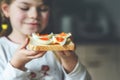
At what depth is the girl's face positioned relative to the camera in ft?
1.65

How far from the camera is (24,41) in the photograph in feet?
1.59

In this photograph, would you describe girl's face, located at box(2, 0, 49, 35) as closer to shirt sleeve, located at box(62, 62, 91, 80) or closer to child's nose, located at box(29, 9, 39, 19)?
child's nose, located at box(29, 9, 39, 19)

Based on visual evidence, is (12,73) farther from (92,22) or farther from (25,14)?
(92,22)

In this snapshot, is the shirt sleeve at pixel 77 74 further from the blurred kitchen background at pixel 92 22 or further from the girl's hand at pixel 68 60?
the blurred kitchen background at pixel 92 22

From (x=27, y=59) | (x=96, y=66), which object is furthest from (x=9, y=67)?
(x=96, y=66)

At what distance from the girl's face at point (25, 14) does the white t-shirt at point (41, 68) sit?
33mm

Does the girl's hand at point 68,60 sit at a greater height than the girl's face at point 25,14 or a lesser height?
lesser

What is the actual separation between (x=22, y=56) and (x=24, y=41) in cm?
4

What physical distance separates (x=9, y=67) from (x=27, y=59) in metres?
0.03

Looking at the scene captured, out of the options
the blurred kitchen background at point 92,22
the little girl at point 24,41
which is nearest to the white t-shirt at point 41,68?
the little girl at point 24,41

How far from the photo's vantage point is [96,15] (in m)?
0.82

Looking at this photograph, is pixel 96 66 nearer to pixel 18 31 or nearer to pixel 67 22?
pixel 67 22

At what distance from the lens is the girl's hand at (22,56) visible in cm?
45

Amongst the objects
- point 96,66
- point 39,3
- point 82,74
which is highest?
point 39,3
